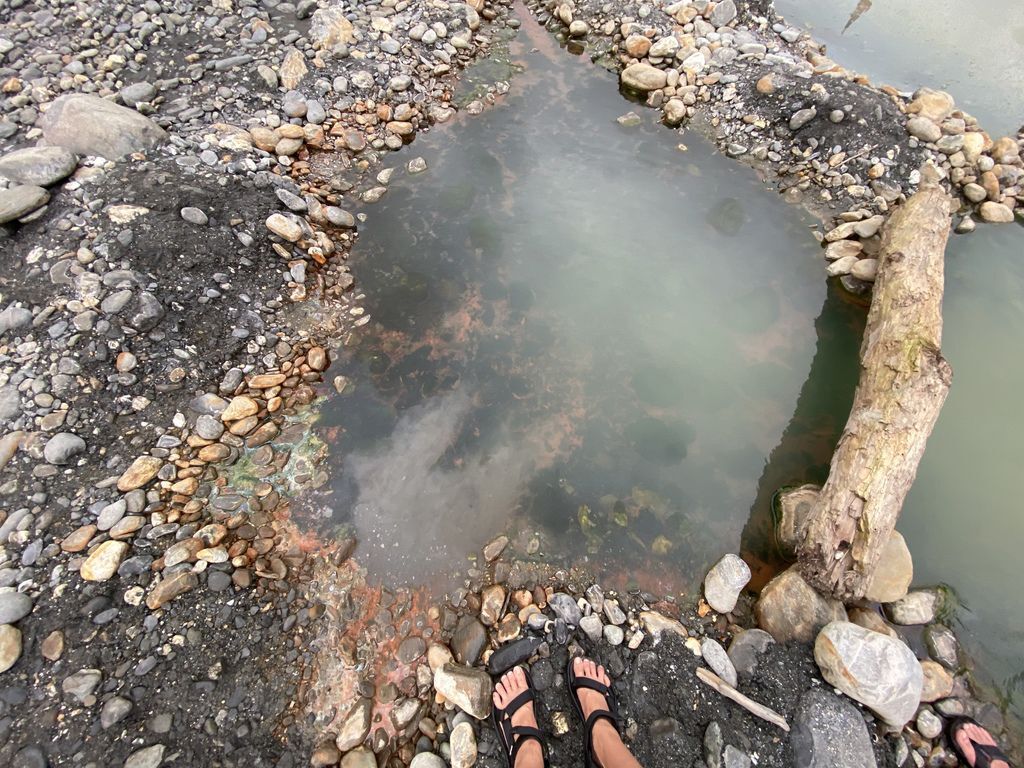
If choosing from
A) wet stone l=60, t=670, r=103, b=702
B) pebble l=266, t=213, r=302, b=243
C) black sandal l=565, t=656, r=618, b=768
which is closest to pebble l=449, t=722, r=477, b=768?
A: black sandal l=565, t=656, r=618, b=768

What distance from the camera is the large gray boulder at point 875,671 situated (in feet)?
Answer: 8.87

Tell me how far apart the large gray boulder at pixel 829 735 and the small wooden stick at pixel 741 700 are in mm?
92

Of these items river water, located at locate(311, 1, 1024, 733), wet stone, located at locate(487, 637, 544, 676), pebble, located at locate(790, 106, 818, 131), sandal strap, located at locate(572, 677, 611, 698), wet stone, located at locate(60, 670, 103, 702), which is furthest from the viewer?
pebble, located at locate(790, 106, 818, 131)

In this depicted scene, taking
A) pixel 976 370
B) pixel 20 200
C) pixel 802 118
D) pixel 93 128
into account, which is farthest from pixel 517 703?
pixel 802 118

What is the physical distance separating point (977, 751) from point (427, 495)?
11.4ft

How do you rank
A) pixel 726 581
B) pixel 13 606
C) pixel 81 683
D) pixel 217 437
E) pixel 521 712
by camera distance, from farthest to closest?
pixel 217 437 < pixel 726 581 < pixel 521 712 < pixel 13 606 < pixel 81 683

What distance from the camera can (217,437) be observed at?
3.59 meters

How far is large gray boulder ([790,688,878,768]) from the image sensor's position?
2.60 meters

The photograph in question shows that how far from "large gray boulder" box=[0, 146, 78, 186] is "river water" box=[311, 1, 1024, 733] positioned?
2.41 meters

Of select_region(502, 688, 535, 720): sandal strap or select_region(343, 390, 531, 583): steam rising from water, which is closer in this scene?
select_region(502, 688, 535, 720): sandal strap

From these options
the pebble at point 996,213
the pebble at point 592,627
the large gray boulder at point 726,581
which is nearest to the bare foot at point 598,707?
the pebble at point 592,627

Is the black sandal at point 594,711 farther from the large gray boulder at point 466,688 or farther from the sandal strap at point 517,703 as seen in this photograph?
the large gray boulder at point 466,688

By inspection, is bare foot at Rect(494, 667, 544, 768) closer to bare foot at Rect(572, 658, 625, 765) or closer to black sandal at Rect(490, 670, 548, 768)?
black sandal at Rect(490, 670, 548, 768)

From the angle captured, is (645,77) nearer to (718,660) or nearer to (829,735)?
(718,660)
